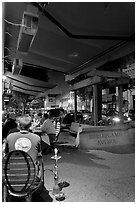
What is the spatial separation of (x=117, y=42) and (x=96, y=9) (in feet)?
10.5

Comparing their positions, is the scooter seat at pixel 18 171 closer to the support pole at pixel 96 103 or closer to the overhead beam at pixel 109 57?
the overhead beam at pixel 109 57

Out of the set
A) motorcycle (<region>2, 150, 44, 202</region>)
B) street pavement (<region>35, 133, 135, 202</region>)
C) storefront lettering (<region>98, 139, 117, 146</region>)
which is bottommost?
street pavement (<region>35, 133, 135, 202</region>)

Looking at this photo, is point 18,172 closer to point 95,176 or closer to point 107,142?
point 95,176

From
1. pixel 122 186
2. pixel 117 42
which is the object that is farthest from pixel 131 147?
pixel 117 42

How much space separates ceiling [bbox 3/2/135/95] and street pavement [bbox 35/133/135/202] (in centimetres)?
437

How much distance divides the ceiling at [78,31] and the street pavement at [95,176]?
4.37 meters

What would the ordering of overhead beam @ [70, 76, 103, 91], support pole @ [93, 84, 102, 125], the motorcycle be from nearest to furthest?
the motorcycle → overhead beam @ [70, 76, 103, 91] → support pole @ [93, 84, 102, 125]

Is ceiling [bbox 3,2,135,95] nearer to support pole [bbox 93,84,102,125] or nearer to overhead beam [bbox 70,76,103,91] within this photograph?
support pole [bbox 93,84,102,125]

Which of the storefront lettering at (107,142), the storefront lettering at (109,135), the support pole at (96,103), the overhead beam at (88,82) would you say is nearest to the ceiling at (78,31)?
the support pole at (96,103)

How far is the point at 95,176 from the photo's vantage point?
192 inches

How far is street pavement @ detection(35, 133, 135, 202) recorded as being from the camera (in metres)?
3.73

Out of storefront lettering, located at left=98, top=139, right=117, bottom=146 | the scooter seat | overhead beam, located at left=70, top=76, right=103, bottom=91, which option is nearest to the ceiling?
overhead beam, located at left=70, top=76, right=103, bottom=91

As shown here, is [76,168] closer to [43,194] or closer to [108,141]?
[43,194]

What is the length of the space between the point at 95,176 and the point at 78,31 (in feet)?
20.8
